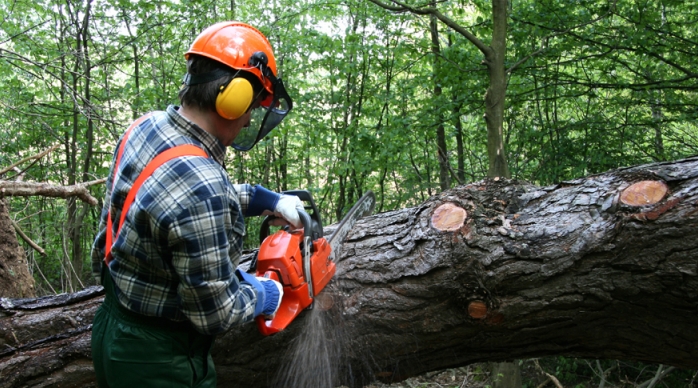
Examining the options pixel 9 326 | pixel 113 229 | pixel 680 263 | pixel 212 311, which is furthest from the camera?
pixel 9 326

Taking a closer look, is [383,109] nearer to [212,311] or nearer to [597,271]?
[597,271]

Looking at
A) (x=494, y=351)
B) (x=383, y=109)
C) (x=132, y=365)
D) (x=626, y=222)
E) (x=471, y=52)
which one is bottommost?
(x=494, y=351)

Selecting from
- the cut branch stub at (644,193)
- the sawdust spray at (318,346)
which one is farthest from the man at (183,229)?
the cut branch stub at (644,193)

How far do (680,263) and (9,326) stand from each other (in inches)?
120

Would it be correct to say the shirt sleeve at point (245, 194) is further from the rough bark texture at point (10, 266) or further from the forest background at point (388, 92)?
the forest background at point (388, 92)

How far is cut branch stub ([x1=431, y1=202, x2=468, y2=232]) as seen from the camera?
221 centimetres

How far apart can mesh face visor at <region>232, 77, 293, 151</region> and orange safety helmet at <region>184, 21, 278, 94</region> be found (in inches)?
4.0

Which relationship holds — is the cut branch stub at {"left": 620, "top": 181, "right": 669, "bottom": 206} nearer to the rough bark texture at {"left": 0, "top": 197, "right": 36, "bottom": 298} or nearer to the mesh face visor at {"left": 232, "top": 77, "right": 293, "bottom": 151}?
the mesh face visor at {"left": 232, "top": 77, "right": 293, "bottom": 151}

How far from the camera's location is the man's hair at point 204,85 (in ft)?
5.06

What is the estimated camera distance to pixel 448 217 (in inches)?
88.5

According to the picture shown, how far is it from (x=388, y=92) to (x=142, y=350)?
6.63 m

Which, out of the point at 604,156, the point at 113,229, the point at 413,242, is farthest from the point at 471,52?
the point at 113,229

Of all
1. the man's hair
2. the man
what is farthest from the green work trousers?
the man's hair

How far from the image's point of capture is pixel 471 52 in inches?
237
